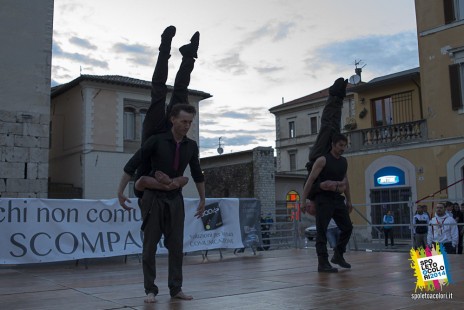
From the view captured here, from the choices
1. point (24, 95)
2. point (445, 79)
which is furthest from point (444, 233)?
point (24, 95)

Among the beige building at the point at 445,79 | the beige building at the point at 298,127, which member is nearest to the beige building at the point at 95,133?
the beige building at the point at 445,79

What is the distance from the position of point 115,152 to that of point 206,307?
86.3ft

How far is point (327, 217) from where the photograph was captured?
22.3 ft

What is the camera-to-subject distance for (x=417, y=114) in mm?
24594

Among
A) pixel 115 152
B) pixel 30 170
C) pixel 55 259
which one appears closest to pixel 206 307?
pixel 55 259

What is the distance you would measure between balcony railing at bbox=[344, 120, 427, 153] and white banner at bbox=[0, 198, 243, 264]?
13.2 m

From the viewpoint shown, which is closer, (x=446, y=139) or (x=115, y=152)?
(x=446, y=139)

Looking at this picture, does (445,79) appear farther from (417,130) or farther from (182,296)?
(182,296)

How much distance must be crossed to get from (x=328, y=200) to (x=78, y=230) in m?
5.62

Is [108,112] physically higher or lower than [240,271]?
higher

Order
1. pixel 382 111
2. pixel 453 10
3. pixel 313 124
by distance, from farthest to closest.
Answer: pixel 313 124, pixel 382 111, pixel 453 10

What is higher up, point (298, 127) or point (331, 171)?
point (298, 127)

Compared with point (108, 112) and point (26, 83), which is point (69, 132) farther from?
point (26, 83)

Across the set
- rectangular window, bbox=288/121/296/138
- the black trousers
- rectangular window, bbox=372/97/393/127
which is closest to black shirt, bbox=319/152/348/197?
the black trousers
